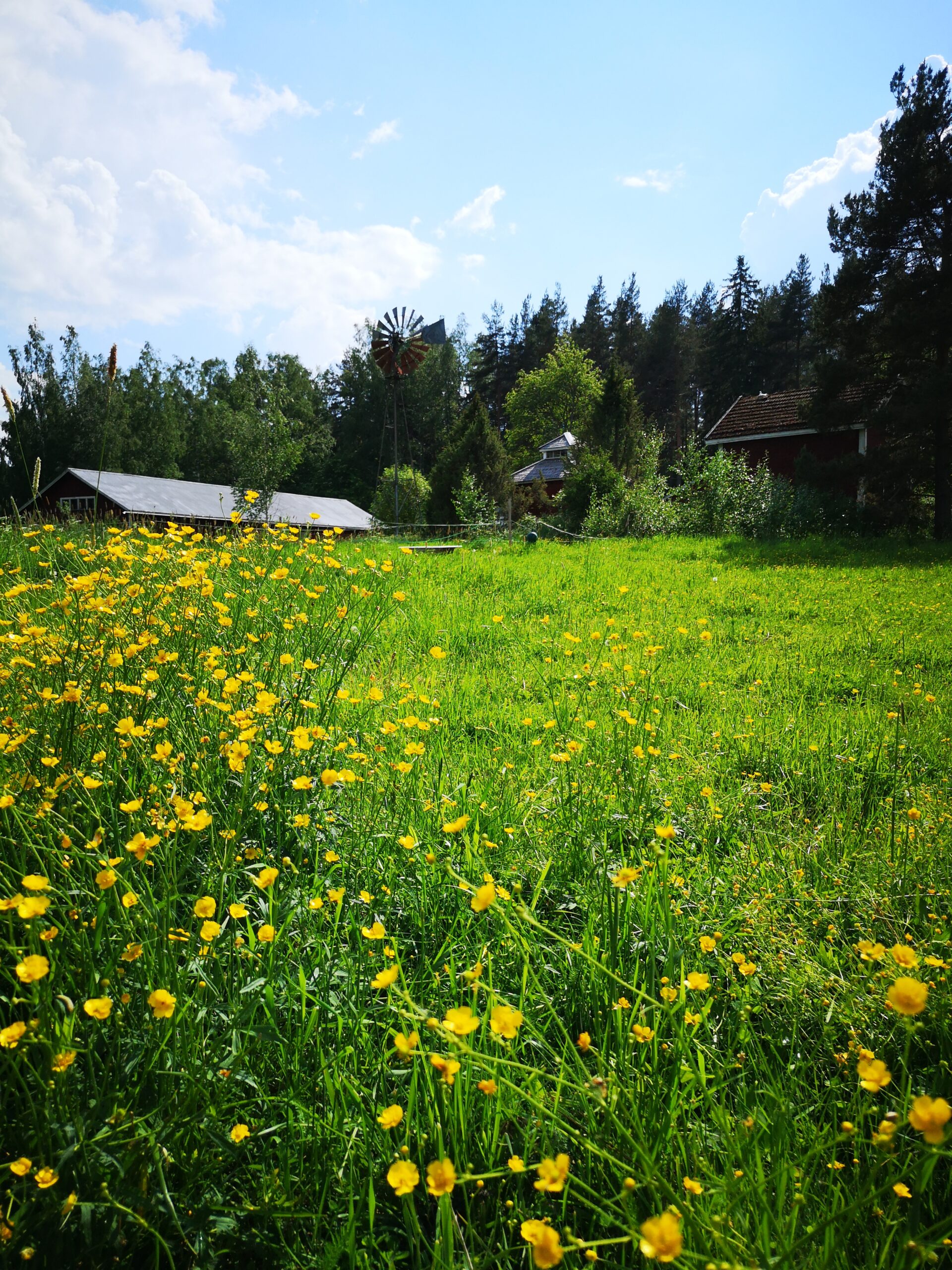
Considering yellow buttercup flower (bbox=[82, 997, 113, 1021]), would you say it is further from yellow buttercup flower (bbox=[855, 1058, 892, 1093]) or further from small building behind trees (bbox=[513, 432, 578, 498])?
small building behind trees (bbox=[513, 432, 578, 498])

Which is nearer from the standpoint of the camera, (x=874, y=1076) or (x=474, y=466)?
(x=874, y=1076)

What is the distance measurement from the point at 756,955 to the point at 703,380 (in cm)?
4530

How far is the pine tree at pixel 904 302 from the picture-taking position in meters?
12.9

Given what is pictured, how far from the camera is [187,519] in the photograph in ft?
70.8

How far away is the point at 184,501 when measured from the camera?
77.2ft

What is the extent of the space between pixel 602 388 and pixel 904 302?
24.1 meters

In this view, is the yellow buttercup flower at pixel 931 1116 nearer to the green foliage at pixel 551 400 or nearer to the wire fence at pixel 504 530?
the wire fence at pixel 504 530

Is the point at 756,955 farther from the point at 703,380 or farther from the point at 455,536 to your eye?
the point at 703,380

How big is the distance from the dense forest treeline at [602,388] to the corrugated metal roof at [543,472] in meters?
1.21

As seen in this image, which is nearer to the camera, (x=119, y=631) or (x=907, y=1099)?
(x=907, y=1099)

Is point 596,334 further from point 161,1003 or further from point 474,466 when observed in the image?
point 161,1003

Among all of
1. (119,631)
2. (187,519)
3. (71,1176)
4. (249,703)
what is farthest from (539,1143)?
(187,519)

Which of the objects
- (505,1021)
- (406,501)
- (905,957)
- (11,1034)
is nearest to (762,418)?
(406,501)

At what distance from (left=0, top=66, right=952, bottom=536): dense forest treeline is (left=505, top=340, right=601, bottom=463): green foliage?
10 centimetres
